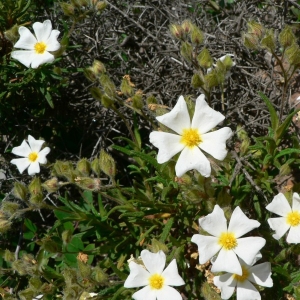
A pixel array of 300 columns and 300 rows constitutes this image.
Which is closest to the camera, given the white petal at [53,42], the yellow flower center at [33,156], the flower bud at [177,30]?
the flower bud at [177,30]

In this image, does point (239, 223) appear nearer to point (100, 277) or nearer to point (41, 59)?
point (100, 277)

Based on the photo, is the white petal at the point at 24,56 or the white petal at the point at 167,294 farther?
the white petal at the point at 24,56

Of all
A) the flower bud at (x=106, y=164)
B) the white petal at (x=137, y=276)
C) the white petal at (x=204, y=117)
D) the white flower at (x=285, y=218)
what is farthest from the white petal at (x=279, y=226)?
Result: the flower bud at (x=106, y=164)

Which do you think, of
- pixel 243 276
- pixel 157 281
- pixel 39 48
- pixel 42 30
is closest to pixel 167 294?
pixel 157 281

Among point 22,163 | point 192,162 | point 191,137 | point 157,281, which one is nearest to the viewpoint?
point 192,162

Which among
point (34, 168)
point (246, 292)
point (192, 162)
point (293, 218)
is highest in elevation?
point (34, 168)

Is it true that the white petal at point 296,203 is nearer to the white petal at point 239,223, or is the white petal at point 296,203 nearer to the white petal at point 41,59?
the white petal at point 239,223

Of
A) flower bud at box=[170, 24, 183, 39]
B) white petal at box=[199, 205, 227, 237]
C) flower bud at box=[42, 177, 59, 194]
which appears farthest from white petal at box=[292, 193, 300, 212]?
flower bud at box=[42, 177, 59, 194]
